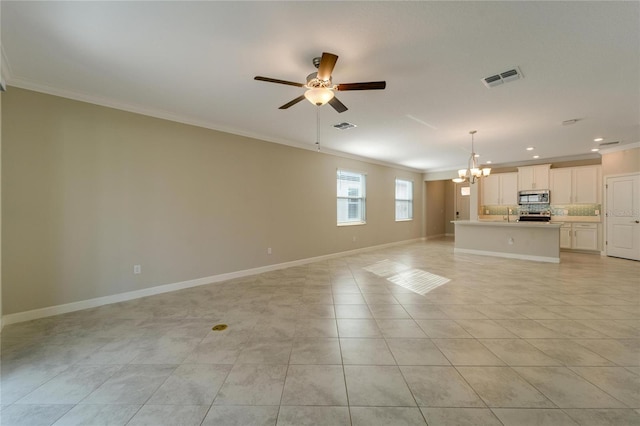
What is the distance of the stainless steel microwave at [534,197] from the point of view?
23.9 feet

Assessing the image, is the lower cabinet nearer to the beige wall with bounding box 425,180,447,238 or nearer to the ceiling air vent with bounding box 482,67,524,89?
the beige wall with bounding box 425,180,447,238

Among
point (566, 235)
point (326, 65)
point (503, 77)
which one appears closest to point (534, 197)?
point (566, 235)

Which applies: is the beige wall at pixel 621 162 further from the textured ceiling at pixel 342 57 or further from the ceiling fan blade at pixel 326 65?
the ceiling fan blade at pixel 326 65

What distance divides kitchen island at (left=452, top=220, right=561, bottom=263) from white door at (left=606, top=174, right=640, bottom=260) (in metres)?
1.51

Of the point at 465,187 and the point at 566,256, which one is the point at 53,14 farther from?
the point at 465,187

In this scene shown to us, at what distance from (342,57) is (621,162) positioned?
7954mm

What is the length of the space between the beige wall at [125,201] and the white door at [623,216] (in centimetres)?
782

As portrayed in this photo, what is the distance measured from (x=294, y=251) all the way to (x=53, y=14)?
14.8 feet

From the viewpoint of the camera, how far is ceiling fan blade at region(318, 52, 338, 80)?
1.92 metres

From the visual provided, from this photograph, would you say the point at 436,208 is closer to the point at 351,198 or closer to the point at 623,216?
the point at 623,216

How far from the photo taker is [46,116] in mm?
2979

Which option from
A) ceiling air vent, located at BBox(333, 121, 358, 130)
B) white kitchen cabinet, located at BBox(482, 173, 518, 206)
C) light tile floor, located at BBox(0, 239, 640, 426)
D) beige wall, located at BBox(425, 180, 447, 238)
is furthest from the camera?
beige wall, located at BBox(425, 180, 447, 238)

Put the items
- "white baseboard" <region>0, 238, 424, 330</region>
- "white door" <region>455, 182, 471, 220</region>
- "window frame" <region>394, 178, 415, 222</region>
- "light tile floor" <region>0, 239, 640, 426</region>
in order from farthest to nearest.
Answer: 1. "white door" <region>455, 182, 471, 220</region>
2. "window frame" <region>394, 178, 415, 222</region>
3. "white baseboard" <region>0, 238, 424, 330</region>
4. "light tile floor" <region>0, 239, 640, 426</region>

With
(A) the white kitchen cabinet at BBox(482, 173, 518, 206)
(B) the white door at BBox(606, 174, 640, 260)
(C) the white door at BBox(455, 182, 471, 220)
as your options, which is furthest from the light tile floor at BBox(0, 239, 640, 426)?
(C) the white door at BBox(455, 182, 471, 220)
